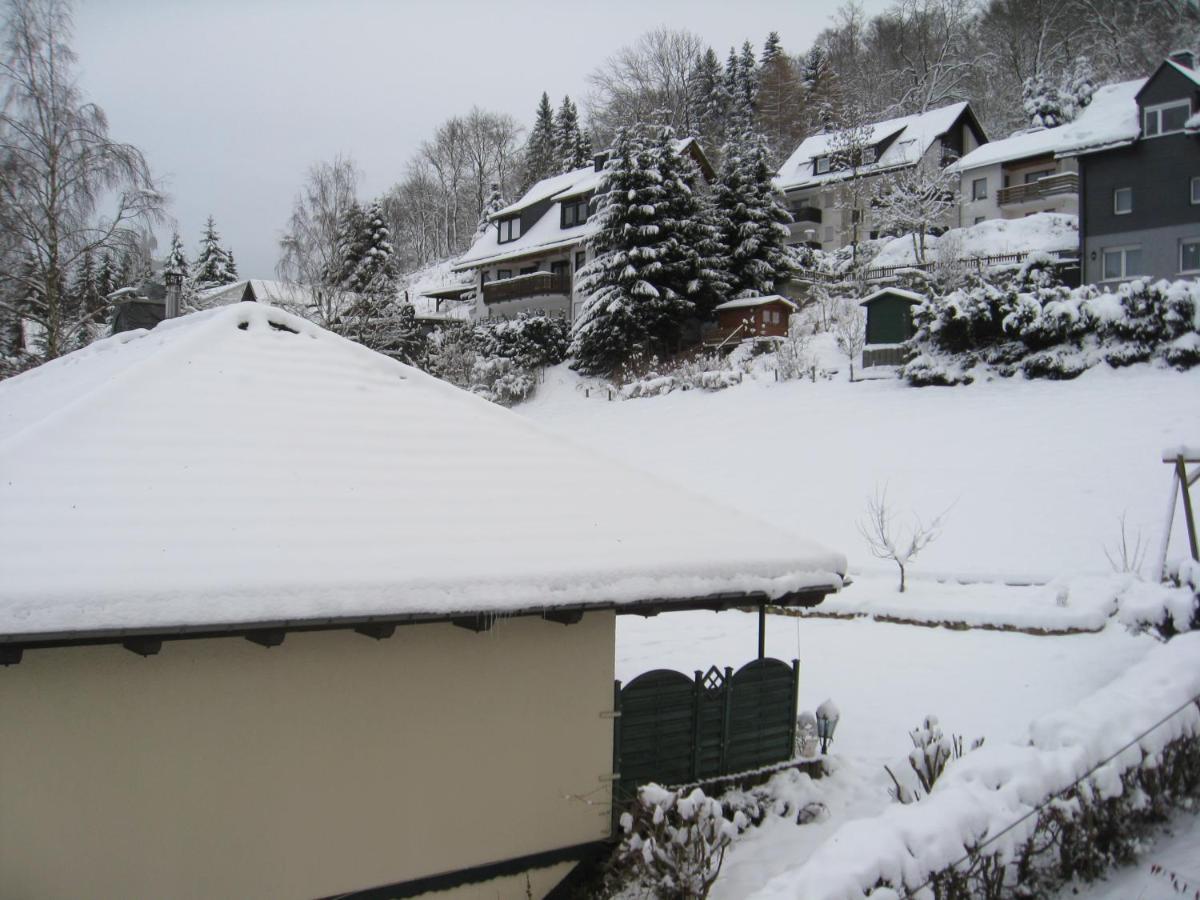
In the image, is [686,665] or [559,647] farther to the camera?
[686,665]

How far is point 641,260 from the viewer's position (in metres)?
33.0

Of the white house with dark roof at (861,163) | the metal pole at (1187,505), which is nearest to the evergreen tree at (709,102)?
the white house with dark roof at (861,163)

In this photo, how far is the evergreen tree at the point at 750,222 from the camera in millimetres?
35750

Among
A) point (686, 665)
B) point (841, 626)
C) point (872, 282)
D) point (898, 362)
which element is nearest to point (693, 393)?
point (898, 362)

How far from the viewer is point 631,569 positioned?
634 cm

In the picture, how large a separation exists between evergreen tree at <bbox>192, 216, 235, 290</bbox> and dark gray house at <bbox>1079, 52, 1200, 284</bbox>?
51.7m

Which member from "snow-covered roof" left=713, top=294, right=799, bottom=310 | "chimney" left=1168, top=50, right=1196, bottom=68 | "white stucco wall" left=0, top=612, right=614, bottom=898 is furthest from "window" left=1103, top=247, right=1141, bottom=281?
"white stucco wall" left=0, top=612, right=614, bottom=898

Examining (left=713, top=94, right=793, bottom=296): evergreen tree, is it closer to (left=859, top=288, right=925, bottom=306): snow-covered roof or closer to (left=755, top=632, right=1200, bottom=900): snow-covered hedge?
(left=859, top=288, right=925, bottom=306): snow-covered roof

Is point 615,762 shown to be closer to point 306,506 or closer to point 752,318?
point 306,506

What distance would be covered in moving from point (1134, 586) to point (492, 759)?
26.0 ft

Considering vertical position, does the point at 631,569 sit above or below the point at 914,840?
above

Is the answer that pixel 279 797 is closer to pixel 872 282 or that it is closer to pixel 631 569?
pixel 631 569

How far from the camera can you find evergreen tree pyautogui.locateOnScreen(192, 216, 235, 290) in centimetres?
6013

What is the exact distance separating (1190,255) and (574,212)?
26087 millimetres
